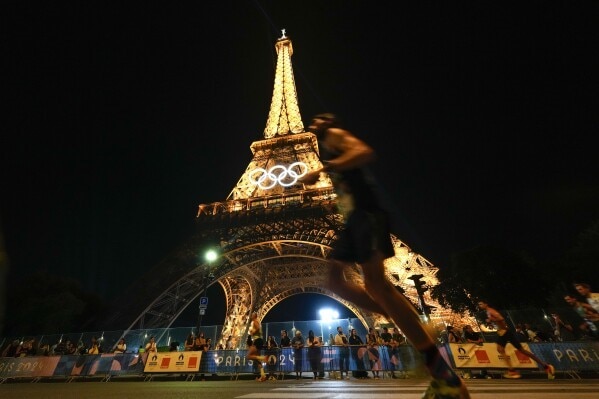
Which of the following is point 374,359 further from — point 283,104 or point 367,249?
point 283,104

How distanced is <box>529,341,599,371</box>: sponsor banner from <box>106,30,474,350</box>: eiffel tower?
923cm

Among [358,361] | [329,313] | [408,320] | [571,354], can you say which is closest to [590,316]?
[571,354]

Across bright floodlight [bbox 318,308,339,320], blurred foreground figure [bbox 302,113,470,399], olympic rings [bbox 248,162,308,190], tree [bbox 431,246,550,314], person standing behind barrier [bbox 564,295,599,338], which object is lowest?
blurred foreground figure [bbox 302,113,470,399]

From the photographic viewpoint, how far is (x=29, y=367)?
43.3 ft

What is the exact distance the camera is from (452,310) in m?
27.7

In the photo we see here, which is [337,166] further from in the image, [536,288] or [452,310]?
[536,288]

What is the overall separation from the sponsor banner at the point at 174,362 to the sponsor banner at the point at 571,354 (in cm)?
1105

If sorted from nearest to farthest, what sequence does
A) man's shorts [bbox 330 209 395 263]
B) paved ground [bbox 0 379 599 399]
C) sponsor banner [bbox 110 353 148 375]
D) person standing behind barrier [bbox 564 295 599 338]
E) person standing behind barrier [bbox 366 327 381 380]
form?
man's shorts [bbox 330 209 395 263] → paved ground [bbox 0 379 599 399] → person standing behind barrier [bbox 564 295 599 338] → person standing behind barrier [bbox 366 327 381 380] → sponsor banner [bbox 110 353 148 375]

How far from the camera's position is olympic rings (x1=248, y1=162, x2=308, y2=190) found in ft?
108

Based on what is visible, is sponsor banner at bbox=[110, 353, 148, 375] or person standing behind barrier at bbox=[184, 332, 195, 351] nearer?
sponsor banner at bbox=[110, 353, 148, 375]

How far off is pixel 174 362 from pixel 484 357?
1053 centimetres

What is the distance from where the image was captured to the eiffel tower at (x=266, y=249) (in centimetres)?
2425

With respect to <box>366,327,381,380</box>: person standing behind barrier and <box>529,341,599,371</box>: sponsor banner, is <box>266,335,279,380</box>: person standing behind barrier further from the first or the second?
<box>529,341,599,371</box>: sponsor banner

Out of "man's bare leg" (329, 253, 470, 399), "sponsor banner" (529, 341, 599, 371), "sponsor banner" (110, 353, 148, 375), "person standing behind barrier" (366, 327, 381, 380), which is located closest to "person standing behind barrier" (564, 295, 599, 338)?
"sponsor banner" (529, 341, 599, 371)
